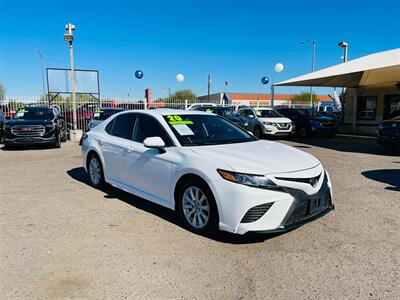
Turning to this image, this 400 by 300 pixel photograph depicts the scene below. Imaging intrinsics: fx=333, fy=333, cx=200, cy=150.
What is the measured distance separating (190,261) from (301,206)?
1.34 metres

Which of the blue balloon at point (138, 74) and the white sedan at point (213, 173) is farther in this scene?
the blue balloon at point (138, 74)

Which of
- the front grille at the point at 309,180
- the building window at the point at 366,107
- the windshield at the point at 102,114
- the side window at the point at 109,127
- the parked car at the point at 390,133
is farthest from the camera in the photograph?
the building window at the point at 366,107

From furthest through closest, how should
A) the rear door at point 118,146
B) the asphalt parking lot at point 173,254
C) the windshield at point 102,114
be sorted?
the windshield at point 102,114, the rear door at point 118,146, the asphalt parking lot at point 173,254

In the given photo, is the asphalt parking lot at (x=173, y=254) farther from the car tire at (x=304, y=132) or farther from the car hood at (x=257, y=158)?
the car tire at (x=304, y=132)

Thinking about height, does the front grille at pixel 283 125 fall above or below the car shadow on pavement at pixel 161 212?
above

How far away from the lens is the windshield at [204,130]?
15.2ft

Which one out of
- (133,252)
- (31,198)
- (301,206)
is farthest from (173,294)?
(31,198)

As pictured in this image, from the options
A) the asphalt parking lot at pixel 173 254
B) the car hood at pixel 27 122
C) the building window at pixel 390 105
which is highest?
the building window at pixel 390 105

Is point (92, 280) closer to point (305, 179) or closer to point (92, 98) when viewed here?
point (305, 179)

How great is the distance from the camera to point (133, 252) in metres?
3.70

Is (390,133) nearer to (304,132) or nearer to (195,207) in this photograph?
(304,132)

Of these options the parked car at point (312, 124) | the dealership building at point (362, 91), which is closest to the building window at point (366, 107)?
the dealership building at point (362, 91)

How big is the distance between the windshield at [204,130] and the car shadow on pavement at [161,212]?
1.14m

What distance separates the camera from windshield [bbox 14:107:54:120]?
13.0m
